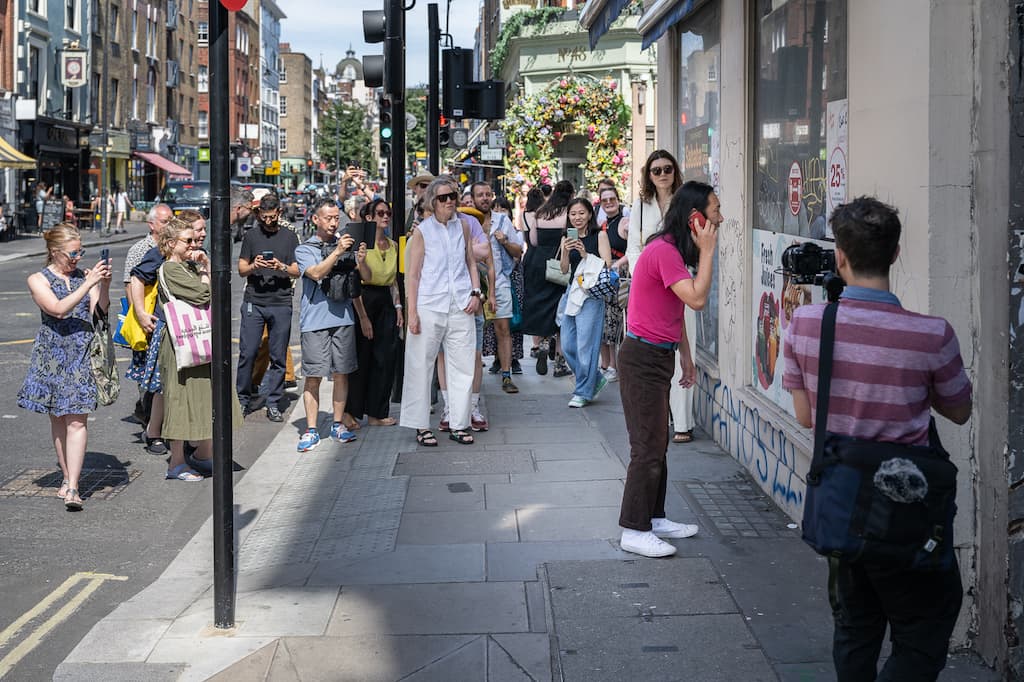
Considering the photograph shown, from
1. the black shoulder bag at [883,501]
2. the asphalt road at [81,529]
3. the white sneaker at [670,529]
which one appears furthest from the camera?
the white sneaker at [670,529]

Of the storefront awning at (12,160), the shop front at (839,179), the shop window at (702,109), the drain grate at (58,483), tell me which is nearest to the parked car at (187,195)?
the storefront awning at (12,160)

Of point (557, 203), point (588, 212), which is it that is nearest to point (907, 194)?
point (588, 212)

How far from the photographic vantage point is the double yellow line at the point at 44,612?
16.1ft

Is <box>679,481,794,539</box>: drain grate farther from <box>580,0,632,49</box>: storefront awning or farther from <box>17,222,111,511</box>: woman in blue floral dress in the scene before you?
<box>580,0,632,49</box>: storefront awning

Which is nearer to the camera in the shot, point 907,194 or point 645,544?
point 907,194

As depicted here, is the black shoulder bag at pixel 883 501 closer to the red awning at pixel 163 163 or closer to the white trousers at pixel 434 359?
the white trousers at pixel 434 359

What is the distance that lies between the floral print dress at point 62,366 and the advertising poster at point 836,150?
420cm

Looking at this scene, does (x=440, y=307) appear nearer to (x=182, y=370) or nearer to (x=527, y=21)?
(x=182, y=370)

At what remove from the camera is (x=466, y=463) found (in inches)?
315

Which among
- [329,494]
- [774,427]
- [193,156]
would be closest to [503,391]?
[329,494]

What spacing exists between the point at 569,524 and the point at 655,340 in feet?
4.24

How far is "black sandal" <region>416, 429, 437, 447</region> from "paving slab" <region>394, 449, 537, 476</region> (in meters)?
0.26

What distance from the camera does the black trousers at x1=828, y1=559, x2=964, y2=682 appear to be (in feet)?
11.0

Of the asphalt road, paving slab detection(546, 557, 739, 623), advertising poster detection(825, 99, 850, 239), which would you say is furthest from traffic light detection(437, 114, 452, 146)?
paving slab detection(546, 557, 739, 623)
